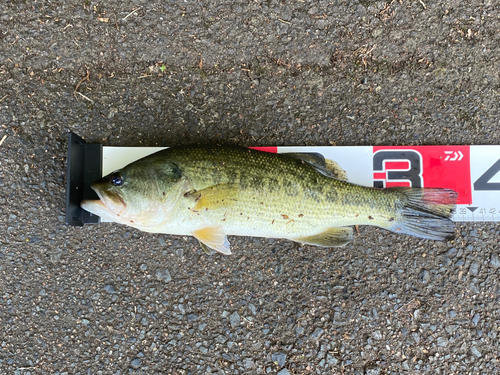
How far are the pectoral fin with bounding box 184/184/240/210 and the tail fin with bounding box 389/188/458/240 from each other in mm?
1518

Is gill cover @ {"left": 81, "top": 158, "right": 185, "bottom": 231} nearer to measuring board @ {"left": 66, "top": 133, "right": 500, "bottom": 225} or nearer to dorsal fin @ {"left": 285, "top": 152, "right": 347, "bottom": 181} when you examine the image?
measuring board @ {"left": 66, "top": 133, "right": 500, "bottom": 225}

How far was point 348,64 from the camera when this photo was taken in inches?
124

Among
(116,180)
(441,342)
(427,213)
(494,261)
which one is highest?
(116,180)

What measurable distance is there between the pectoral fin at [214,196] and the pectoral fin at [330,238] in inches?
29.0

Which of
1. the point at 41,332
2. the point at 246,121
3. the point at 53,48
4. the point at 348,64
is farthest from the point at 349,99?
the point at 41,332

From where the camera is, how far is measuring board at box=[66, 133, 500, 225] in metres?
3.03

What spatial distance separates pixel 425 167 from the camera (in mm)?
3068

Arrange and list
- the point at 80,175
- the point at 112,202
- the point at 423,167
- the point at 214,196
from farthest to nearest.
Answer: the point at 423,167 → the point at 80,175 → the point at 214,196 → the point at 112,202

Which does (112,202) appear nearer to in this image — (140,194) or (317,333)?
(140,194)

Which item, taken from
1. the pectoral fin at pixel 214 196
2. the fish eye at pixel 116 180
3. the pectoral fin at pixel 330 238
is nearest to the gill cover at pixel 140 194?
the fish eye at pixel 116 180

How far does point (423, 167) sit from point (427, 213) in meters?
0.54

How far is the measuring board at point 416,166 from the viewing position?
3.03 meters

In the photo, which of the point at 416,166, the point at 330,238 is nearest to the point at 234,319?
the point at 330,238

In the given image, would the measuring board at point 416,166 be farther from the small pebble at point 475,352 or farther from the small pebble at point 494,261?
the small pebble at point 475,352
